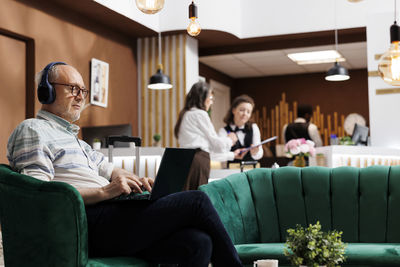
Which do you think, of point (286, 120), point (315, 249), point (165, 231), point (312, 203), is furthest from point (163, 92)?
point (315, 249)

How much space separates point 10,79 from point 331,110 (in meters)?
7.19

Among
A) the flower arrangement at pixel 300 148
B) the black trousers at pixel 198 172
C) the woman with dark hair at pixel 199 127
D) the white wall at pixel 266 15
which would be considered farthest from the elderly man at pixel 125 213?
the white wall at pixel 266 15

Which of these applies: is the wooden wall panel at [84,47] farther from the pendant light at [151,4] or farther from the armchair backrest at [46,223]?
the armchair backrest at [46,223]

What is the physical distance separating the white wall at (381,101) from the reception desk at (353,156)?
1.57ft

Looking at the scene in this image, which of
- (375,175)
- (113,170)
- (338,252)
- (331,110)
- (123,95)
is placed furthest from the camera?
(331,110)

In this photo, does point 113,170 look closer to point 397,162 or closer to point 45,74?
point 45,74

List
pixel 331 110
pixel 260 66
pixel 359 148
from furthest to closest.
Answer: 1. pixel 331 110
2. pixel 260 66
3. pixel 359 148

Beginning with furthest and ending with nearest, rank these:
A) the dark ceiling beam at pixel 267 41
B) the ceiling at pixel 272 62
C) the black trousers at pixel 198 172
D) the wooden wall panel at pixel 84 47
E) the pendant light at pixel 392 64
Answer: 1. the ceiling at pixel 272 62
2. the dark ceiling beam at pixel 267 41
3. the wooden wall panel at pixel 84 47
4. the black trousers at pixel 198 172
5. the pendant light at pixel 392 64

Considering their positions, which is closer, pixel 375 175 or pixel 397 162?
pixel 375 175

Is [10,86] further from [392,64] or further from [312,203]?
[392,64]

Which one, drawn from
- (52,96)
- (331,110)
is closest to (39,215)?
(52,96)

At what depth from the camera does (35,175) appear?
221 cm

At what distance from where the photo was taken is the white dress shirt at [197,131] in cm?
493

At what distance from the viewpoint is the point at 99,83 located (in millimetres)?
7227
